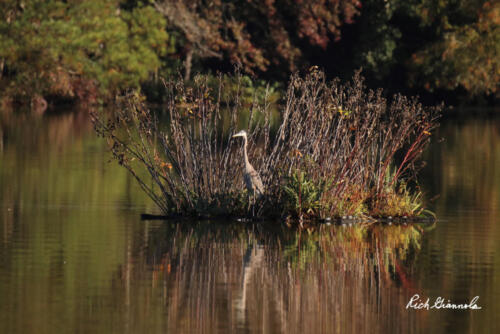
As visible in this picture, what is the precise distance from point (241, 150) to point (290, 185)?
31.3 inches

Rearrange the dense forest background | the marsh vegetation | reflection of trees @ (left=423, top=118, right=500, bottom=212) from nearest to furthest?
the marsh vegetation → reflection of trees @ (left=423, top=118, right=500, bottom=212) → the dense forest background

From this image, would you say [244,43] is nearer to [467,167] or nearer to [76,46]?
[76,46]

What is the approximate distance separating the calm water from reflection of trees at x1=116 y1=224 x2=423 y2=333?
0.02 m

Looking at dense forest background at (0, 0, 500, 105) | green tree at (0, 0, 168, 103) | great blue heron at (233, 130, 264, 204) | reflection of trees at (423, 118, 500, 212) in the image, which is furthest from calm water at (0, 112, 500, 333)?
dense forest background at (0, 0, 500, 105)

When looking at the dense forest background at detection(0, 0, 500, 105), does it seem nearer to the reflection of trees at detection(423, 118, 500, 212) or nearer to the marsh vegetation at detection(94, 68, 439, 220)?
the reflection of trees at detection(423, 118, 500, 212)

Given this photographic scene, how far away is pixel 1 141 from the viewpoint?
29625 millimetres

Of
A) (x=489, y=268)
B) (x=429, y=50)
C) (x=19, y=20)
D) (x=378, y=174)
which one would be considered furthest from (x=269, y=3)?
(x=489, y=268)

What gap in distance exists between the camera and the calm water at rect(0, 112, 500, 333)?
8914mm
